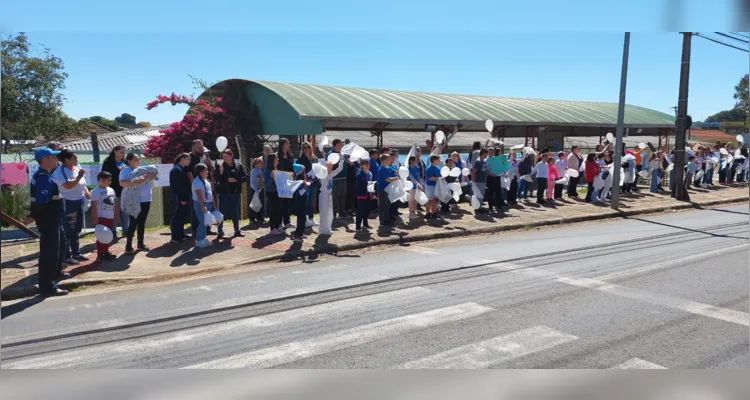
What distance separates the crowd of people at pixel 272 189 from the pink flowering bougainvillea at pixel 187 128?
278 inches

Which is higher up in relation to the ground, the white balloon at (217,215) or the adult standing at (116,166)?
the adult standing at (116,166)

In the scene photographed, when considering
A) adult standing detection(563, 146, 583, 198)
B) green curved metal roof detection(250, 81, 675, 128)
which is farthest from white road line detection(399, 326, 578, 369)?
adult standing detection(563, 146, 583, 198)

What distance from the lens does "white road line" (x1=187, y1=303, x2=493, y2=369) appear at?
190 inches

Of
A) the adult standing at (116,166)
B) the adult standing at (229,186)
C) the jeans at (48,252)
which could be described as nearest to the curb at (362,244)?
the jeans at (48,252)

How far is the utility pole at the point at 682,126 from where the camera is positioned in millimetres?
17359

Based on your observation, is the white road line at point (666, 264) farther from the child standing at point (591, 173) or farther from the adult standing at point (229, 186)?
the child standing at point (591, 173)

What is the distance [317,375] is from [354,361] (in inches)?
15.0

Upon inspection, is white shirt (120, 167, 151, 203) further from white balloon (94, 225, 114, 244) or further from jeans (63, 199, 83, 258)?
white balloon (94, 225, 114, 244)

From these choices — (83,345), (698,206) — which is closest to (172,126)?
(83,345)

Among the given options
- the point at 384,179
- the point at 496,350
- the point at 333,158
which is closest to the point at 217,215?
the point at 333,158

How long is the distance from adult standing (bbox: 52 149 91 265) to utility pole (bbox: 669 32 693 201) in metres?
16.3

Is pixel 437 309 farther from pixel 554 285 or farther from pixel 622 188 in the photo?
pixel 622 188

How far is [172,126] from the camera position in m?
18.6

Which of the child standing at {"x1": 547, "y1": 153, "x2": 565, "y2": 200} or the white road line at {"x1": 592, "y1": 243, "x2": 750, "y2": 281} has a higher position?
the child standing at {"x1": 547, "y1": 153, "x2": 565, "y2": 200}
